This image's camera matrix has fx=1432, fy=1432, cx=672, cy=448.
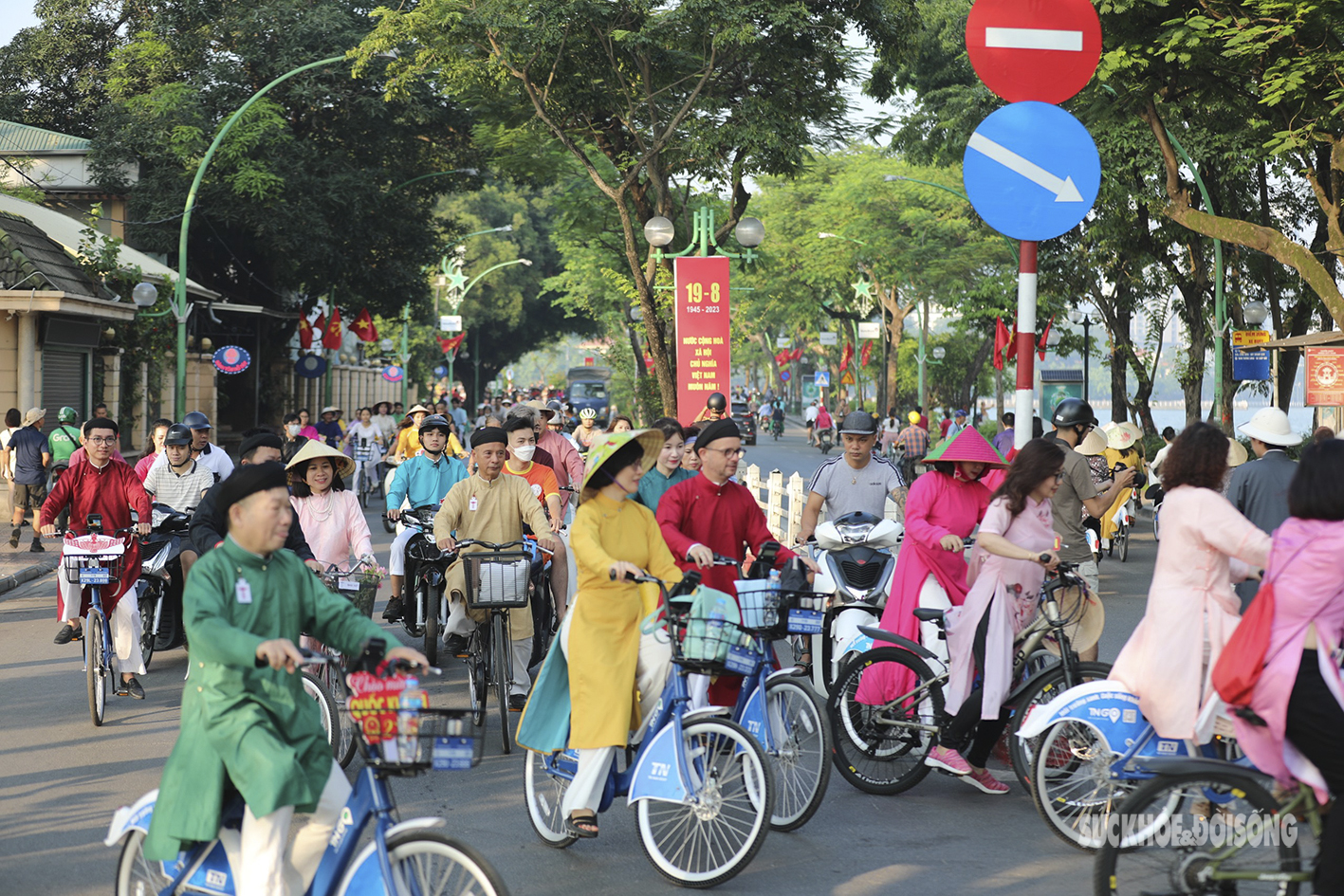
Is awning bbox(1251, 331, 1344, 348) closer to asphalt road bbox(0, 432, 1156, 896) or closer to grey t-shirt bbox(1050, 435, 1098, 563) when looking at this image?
grey t-shirt bbox(1050, 435, 1098, 563)

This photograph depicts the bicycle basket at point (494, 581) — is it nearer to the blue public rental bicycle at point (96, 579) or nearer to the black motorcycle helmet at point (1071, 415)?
the blue public rental bicycle at point (96, 579)

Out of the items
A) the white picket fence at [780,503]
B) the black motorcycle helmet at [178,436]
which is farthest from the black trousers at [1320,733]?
the white picket fence at [780,503]

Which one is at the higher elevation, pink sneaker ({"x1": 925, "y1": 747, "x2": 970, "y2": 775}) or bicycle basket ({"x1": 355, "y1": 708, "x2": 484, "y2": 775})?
bicycle basket ({"x1": 355, "y1": 708, "x2": 484, "y2": 775})

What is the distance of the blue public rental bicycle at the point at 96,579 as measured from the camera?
8.12m

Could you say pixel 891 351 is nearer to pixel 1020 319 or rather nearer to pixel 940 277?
pixel 940 277

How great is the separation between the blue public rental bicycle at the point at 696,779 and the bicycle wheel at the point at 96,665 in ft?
13.4

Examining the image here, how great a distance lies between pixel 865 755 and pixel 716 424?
5.63 ft

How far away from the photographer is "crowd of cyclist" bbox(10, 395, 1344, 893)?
4223mm

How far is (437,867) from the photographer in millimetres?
3779

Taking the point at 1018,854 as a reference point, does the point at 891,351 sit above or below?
above

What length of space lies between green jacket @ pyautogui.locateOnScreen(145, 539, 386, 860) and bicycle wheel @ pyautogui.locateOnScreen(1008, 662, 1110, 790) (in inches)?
123

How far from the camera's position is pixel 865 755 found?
6723mm

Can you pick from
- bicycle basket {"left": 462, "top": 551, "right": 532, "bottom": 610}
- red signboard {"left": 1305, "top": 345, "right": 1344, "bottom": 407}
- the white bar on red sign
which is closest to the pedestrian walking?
the white bar on red sign

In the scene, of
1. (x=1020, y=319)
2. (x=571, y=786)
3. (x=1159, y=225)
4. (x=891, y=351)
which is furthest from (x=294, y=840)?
(x=891, y=351)
